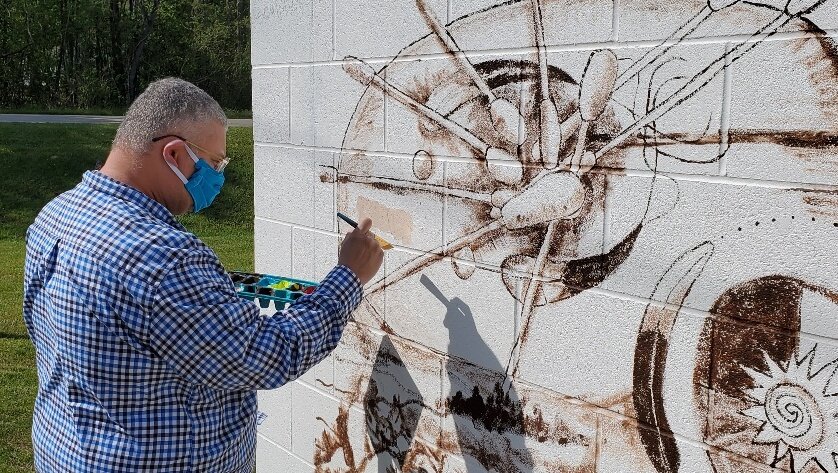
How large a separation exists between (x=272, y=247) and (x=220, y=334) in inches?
61.9

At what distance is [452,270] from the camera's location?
253 centimetres

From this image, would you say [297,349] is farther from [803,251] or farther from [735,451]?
[803,251]

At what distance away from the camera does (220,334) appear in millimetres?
1877

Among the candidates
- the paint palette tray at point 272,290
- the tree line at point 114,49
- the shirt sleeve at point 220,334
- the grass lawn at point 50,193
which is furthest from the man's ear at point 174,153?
the tree line at point 114,49

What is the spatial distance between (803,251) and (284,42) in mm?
2229

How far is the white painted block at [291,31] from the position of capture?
3.01 meters

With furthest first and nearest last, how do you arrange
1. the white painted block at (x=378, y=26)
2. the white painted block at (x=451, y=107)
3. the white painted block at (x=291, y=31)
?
the white painted block at (x=291, y=31), the white painted block at (x=378, y=26), the white painted block at (x=451, y=107)

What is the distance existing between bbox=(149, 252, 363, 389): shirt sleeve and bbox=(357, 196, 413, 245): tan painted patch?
A: 709mm

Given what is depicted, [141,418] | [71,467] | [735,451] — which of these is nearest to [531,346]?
[735,451]

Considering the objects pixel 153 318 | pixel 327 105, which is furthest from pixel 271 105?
pixel 153 318

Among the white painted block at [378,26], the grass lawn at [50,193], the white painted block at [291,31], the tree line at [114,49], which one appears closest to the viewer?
the white painted block at [378,26]

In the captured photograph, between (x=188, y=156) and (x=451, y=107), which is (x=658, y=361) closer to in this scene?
(x=451, y=107)

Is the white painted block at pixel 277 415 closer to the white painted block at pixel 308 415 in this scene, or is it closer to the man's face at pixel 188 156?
the white painted block at pixel 308 415

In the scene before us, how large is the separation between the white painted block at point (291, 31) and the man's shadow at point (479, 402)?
1.05m
